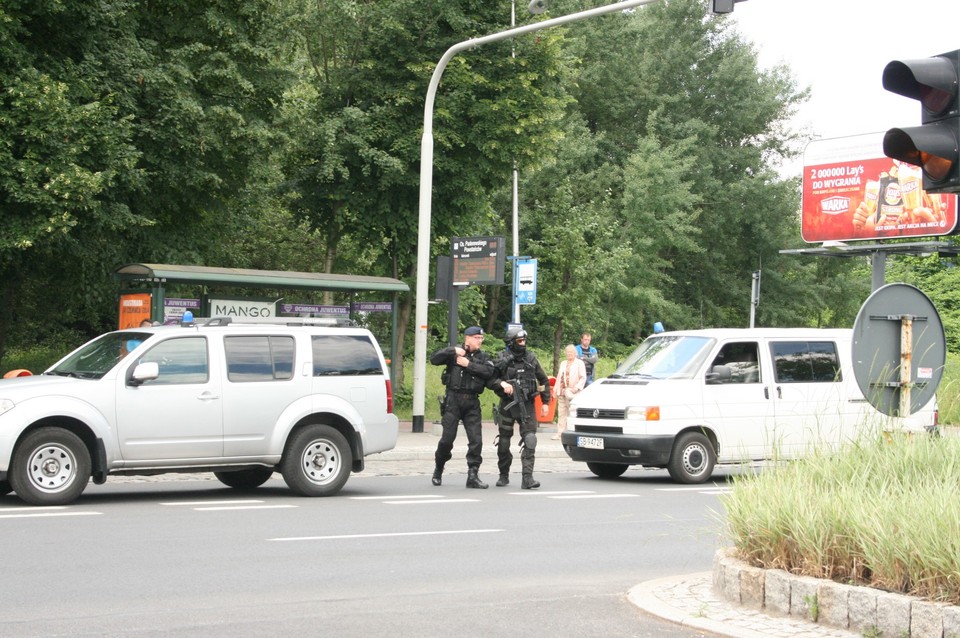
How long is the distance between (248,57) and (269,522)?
1486 centimetres

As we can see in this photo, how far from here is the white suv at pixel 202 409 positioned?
39.2ft

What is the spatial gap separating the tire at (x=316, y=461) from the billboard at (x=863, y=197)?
561 inches

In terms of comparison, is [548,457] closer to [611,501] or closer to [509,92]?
[611,501]

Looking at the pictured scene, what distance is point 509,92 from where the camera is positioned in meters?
26.8

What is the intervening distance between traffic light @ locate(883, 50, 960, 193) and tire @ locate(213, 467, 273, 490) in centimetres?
1031

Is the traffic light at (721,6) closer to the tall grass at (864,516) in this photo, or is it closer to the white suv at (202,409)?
the white suv at (202,409)

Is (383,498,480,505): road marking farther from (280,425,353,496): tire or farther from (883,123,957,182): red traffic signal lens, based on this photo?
(883,123,957,182): red traffic signal lens

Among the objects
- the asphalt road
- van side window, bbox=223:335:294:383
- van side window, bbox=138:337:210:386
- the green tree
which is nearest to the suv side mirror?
van side window, bbox=138:337:210:386

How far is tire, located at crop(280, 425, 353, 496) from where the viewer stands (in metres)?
13.4

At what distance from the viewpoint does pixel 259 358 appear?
13.5 meters

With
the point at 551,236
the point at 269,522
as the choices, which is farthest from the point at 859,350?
the point at 551,236

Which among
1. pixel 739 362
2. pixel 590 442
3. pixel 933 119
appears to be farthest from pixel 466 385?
pixel 933 119

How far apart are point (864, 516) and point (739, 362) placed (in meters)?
9.36

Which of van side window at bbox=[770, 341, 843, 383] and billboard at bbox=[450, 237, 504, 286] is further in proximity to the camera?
billboard at bbox=[450, 237, 504, 286]
